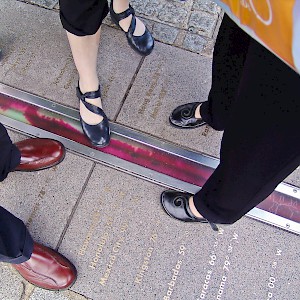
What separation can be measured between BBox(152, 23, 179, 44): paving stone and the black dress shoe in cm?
51

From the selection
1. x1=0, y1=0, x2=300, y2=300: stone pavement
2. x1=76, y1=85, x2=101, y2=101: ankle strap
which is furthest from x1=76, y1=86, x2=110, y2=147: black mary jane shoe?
x1=0, y1=0, x2=300, y2=300: stone pavement

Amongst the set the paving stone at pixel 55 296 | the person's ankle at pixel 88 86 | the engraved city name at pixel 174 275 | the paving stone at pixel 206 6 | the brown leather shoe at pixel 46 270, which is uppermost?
the paving stone at pixel 206 6

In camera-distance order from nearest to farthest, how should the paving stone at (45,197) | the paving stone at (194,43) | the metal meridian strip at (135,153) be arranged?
the paving stone at (45,197) → the metal meridian strip at (135,153) → the paving stone at (194,43)

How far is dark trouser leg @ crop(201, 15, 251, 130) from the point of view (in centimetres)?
134

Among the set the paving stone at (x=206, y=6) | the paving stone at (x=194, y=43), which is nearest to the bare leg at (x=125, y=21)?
the paving stone at (x=194, y=43)

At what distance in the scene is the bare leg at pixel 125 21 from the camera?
6.97 ft

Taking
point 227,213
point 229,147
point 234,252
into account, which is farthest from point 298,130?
point 234,252

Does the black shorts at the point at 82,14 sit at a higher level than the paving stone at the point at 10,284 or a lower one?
higher

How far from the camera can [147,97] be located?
2.12 meters

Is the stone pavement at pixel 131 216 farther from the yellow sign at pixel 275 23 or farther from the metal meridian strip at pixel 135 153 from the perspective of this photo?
the yellow sign at pixel 275 23

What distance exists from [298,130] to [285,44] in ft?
0.83

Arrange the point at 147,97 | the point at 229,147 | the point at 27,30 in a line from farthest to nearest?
the point at 27,30, the point at 147,97, the point at 229,147

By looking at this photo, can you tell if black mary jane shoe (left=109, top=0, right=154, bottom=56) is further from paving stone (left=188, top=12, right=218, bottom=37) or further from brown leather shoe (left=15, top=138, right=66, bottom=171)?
brown leather shoe (left=15, top=138, right=66, bottom=171)

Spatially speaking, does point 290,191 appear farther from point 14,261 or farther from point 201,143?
point 14,261
